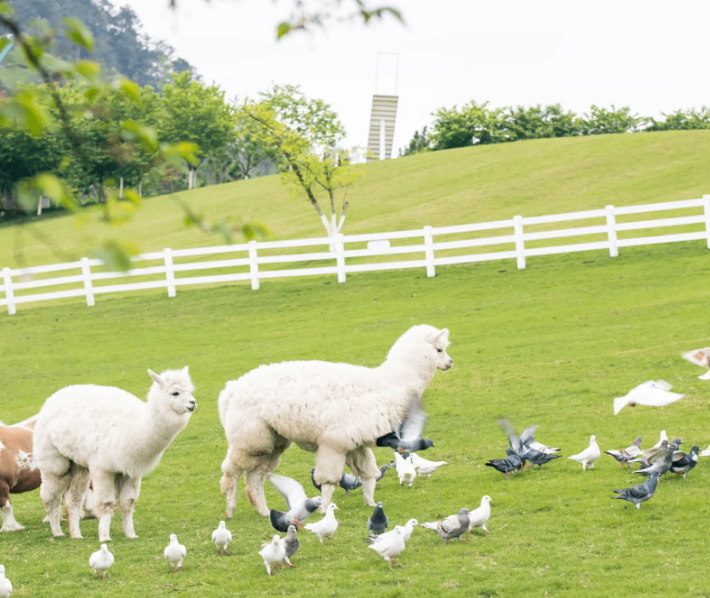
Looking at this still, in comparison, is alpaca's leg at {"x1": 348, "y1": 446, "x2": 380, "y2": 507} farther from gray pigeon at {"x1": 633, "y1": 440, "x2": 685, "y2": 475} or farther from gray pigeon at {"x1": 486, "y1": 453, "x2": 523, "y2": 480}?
gray pigeon at {"x1": 633, "y1": 440, "x2": 685, "y2": 475}

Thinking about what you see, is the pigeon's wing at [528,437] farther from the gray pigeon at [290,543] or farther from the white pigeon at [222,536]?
the white pigeon at [222,536]

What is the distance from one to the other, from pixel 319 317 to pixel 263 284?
5.00 m

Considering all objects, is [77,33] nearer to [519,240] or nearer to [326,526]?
[326,526]

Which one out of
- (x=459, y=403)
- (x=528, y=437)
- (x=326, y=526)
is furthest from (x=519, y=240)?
(x=326, y=526)

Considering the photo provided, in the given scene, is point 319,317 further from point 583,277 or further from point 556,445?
point 556,445

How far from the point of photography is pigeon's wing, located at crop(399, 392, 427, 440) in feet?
25.9

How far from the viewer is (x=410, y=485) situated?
30.7ft

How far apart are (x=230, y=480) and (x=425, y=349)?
221cm

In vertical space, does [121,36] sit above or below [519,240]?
above

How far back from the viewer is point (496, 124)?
57312 millimetres

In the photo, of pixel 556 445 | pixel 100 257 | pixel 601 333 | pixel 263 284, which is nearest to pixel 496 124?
pixel 263 284

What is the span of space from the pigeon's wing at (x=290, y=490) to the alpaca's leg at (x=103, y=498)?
153 centimetres

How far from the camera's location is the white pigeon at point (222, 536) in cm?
711

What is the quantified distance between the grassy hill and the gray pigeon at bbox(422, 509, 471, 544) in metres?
27.0
